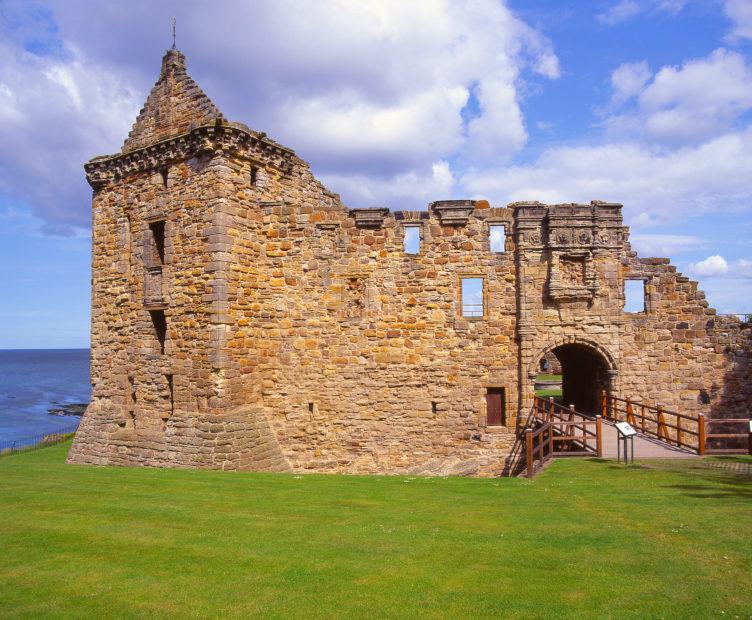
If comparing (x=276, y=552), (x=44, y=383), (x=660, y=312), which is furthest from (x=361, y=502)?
(x=44, y=383)

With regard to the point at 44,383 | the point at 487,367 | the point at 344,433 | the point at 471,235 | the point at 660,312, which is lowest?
the point at 44,383

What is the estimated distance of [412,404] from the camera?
18000mm

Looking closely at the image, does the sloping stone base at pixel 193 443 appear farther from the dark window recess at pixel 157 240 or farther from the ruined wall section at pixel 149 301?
the dark window recess at pixel 157 240

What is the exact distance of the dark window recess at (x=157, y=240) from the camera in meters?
18.1

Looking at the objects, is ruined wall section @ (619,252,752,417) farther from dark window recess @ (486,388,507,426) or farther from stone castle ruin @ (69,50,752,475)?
dark window recess @ (486,388,507,426)

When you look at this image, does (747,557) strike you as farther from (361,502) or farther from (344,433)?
(344,433)

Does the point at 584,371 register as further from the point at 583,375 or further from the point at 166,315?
the point at 166,315

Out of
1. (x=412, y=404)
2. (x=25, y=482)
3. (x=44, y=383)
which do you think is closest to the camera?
(x=25, y=482)

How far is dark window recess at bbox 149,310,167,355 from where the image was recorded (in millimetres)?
17720

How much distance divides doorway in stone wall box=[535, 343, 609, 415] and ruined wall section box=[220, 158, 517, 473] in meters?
2.56

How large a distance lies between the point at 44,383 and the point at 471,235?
368 feet

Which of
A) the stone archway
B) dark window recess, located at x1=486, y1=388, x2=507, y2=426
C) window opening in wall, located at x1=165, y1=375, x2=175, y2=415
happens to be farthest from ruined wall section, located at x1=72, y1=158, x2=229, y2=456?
the stone archway

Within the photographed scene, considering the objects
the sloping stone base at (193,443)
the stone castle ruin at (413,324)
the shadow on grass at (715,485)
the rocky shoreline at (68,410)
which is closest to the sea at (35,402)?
the rocky shoreline at (68,410)

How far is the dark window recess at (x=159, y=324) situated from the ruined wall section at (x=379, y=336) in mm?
3074
